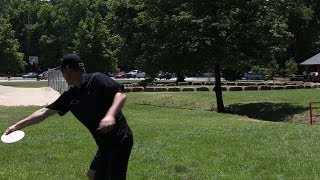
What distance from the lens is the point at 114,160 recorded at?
492 centimetres

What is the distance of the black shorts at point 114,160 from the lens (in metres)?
4.91

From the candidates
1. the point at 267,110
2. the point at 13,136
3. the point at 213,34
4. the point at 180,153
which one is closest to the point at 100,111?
the point at 13,136

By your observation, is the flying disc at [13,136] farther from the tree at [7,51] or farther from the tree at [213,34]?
the tree at [7,51]

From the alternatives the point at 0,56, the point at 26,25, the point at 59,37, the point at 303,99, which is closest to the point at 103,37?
the point at 0,56

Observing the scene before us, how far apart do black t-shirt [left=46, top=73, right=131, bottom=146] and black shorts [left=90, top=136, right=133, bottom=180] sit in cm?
6

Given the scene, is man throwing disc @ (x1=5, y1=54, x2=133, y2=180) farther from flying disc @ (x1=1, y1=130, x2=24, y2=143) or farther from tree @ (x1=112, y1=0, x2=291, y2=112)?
tree @ (x1=112, y1=0, x2=291, y2=112)

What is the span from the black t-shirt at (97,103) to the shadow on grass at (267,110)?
21.6m

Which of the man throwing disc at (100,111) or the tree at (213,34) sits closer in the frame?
the man throwing disc at (100,111)

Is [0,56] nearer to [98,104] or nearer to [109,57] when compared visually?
[109,57]

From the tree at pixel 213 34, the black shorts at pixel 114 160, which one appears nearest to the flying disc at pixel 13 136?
the black shorts at pixel 114 160

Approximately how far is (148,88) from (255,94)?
910 cm

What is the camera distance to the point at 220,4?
90.0 ft

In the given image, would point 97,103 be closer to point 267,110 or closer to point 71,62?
point 71,62

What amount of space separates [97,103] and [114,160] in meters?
0.53
